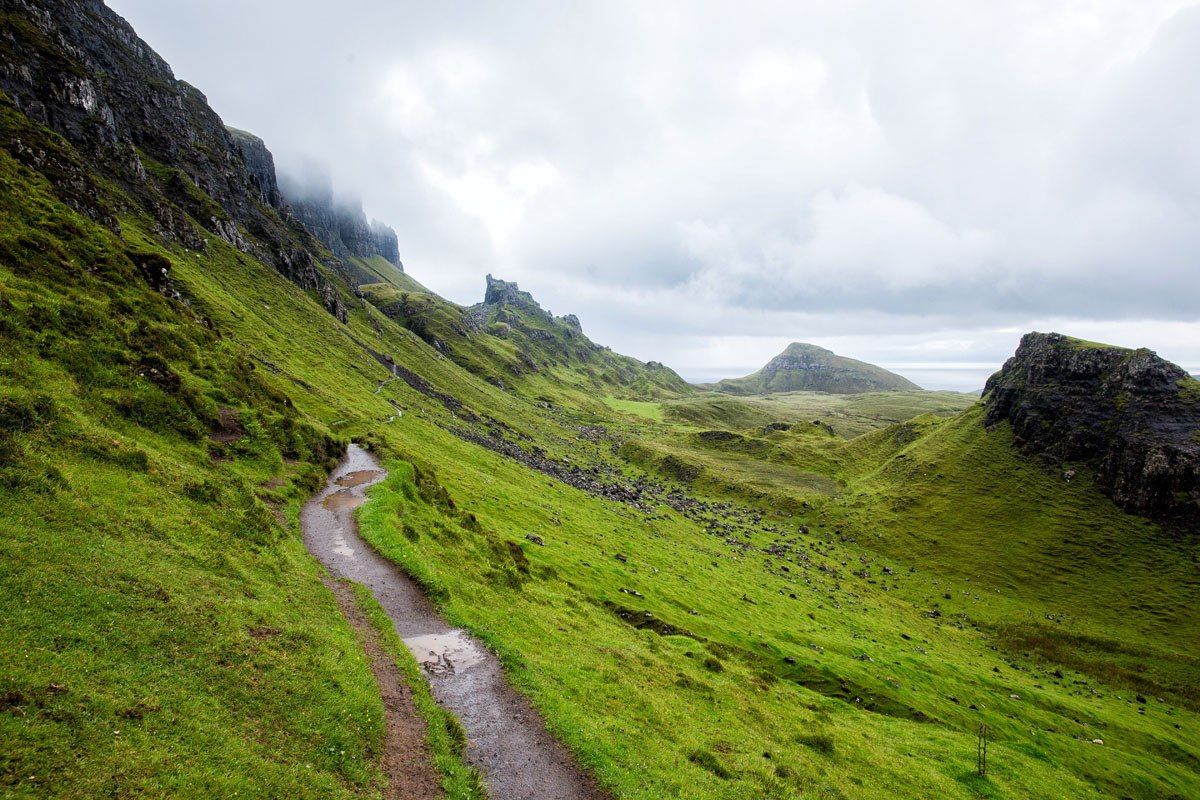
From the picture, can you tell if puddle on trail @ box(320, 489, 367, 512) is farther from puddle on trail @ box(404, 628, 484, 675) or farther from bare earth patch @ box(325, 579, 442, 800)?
puddle on trail @ box(404, 628, 484, 675)

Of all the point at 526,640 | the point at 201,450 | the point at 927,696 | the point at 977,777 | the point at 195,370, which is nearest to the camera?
the point at 526,640

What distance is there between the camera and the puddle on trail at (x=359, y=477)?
4206 cm

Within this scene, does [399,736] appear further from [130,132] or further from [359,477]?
[130,132]

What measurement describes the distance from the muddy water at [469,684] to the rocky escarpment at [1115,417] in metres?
139

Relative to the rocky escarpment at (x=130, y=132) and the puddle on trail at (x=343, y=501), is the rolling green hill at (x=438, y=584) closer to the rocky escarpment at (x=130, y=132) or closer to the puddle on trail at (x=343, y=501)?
the rocky escarpment at (x=130, y=132)

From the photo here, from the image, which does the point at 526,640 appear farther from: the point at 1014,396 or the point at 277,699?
the point at 1014,396

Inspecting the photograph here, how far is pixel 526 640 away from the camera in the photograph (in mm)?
26891

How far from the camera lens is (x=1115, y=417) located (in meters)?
110

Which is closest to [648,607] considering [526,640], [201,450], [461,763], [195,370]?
[526,640]

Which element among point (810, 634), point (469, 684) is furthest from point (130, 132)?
point (810, 634)

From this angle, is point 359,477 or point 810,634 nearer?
point 359,477

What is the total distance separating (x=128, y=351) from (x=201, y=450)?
8.51 m

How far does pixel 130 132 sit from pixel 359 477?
536 ft

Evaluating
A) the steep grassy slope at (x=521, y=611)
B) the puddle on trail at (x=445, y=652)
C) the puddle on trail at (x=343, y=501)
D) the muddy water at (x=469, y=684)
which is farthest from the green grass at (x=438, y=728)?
the puddle on trail at (x=343, y=501)
